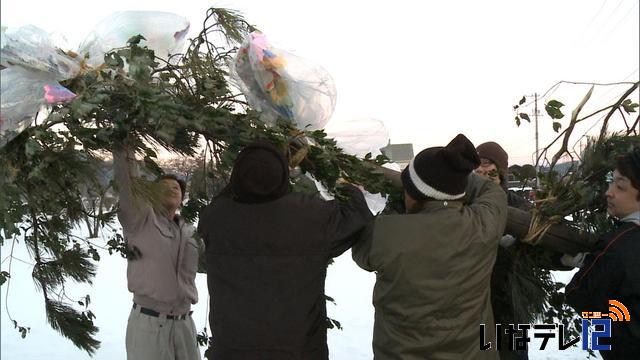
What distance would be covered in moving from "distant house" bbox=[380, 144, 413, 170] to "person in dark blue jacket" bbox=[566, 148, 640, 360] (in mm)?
716

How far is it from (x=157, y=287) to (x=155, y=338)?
9.1 inches

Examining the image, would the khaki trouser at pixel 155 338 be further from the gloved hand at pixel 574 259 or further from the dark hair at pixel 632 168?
the dark hair at pixel 632 168

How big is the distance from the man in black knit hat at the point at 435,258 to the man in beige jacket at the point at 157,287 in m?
1.07

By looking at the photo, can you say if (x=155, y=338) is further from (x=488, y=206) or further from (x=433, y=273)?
(x=488, y=206)

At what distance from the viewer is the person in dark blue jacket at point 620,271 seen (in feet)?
4.83

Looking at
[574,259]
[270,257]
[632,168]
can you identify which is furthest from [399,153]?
[270,257]

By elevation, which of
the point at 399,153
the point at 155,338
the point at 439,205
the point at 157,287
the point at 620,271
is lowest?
the point at 155,338

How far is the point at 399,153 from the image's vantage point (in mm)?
2277

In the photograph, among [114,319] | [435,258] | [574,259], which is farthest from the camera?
[114,319]

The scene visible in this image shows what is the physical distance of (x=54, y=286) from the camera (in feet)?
6.54

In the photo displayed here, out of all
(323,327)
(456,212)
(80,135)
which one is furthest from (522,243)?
(80,135)

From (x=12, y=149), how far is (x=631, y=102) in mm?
2239

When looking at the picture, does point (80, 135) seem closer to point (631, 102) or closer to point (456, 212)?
point (456, 212)

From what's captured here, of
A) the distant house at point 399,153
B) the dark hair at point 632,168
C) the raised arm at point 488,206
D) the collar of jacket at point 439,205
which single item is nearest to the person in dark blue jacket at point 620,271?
the dark hair at point 632,168
